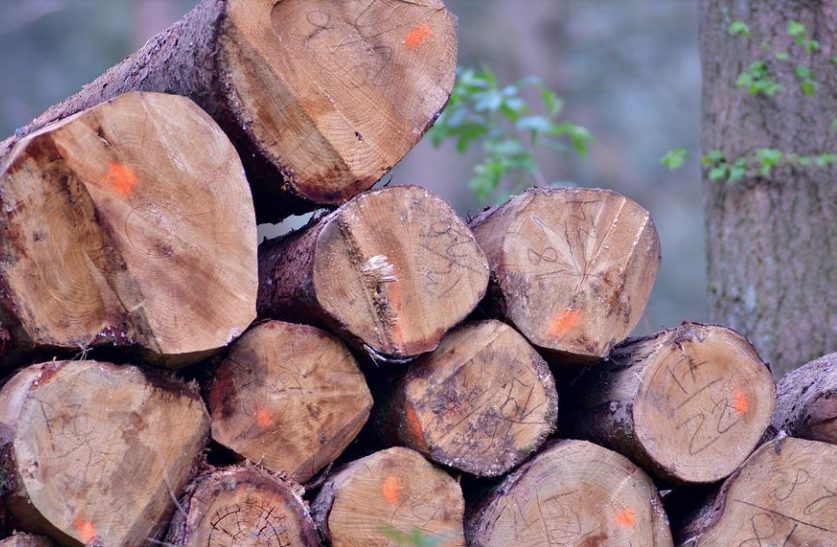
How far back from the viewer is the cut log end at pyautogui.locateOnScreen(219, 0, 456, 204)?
2383mm

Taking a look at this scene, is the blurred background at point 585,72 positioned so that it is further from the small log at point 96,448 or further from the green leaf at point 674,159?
the small log at point 96,448

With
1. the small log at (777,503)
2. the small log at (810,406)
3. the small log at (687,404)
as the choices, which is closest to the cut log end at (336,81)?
the small log at (687,404)

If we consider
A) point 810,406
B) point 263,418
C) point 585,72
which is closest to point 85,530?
point 263,418

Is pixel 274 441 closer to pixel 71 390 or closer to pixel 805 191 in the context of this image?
pixel 71 390

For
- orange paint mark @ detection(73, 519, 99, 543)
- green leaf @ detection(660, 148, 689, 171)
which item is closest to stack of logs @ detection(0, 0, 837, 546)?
orange paint mark @ detection(73, 519, 99, 543)

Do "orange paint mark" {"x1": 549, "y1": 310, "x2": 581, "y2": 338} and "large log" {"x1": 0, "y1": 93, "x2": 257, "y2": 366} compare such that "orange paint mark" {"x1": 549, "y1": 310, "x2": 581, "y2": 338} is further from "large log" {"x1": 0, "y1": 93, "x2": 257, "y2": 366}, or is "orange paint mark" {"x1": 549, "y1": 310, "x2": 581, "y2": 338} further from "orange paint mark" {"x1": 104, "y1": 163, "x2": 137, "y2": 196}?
"orange paint mark" {"x1": 104, "y1": 163, "x2": 137, "y2": 196}

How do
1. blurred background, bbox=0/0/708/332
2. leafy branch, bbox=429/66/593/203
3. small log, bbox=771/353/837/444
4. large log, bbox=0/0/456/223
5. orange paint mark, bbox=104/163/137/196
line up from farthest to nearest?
blurred background, bbox=0/0/708/332 < leafy branch, bbox=429/66/593/203 < small log, bbox=771/353/837/444 < large log, bbox=0/0/456/223 < orange paint mark, bbox=104/163/137/196

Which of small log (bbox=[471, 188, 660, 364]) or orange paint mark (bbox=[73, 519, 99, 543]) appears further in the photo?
small log (bbox=[471, 188, 660, 364])

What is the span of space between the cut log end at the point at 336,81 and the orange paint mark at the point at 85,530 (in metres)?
0.90

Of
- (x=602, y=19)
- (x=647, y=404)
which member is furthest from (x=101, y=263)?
(x=602, y=19)

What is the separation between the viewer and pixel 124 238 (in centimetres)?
220

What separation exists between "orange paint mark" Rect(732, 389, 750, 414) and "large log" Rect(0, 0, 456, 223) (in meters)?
1.08

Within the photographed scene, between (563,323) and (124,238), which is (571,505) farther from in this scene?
(124,238)

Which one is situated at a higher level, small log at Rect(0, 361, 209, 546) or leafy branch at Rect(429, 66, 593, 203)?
small log at Rect(0, 361, 209, 546)
